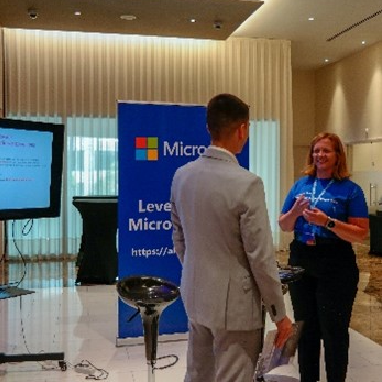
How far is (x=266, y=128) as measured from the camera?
9.51 metres

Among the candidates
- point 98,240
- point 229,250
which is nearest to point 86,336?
point 98,240

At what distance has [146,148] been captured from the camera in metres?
4.14

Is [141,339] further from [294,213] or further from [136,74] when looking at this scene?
[136,74]

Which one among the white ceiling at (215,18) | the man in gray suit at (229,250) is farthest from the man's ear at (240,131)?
the white ceiling at (215,18)

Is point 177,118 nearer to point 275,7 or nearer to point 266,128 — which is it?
point 275,7

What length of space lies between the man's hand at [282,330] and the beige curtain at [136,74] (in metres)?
7.13

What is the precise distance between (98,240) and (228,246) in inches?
198

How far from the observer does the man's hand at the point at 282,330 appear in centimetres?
206

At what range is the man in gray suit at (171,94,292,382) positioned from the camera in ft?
6.26

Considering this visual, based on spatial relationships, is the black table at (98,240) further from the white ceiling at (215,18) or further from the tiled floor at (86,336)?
the white ceiling at (215,18)

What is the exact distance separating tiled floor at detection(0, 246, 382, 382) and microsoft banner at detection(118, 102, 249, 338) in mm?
429

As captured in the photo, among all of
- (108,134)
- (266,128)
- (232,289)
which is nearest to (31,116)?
(108,134)

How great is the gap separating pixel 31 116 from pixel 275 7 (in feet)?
13.3

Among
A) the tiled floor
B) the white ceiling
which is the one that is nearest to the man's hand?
the tiled floor
